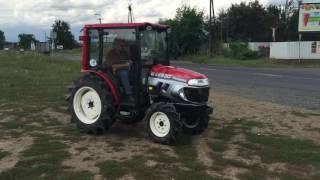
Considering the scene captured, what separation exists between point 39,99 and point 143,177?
9.48 m

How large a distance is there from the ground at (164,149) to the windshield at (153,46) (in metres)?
1.58

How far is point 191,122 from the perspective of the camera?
11.1 metres

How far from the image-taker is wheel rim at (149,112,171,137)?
991 centimetres

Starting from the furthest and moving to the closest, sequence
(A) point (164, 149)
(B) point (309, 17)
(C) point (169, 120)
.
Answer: (B) point (309, 17) < (C) point (169, 120) < (A) point (164, 149)

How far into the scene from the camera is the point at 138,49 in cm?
1033

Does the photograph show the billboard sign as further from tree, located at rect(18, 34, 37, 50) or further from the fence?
tree, located at rect(18, 34, 37, 50)

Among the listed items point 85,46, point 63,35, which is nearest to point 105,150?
point 85,46

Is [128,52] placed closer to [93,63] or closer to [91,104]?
[93,63]

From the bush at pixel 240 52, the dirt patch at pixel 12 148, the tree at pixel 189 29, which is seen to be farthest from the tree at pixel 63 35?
the dirt patch at pixel 12 148

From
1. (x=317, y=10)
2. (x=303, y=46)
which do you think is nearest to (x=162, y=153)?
(x=303, y=46)

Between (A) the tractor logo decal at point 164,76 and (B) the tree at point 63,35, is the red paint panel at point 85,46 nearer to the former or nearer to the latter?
(A) the tractor logo decal at point 164,76

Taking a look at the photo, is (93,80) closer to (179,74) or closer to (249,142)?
(179,74)

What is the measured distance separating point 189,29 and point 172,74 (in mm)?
52875

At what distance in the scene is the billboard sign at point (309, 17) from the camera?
52.2 meters
